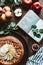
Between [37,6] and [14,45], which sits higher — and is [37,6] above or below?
above

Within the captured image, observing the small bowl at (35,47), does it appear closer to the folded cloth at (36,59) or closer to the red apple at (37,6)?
the folded cloth at (36,59)

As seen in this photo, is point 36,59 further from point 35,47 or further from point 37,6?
point 37,6

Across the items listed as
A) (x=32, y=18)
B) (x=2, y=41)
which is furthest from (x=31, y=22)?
(x=2, y=41)

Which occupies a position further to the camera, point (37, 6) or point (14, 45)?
Answer: point (37, 6)

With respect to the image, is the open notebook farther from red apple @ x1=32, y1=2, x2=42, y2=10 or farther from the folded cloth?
the folded cloth

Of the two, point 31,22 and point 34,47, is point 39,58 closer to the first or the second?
point 34,47

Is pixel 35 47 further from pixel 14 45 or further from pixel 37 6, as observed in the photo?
pixel 37 6

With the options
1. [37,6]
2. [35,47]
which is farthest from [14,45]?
[37,6]

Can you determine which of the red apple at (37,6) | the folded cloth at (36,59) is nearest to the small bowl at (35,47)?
the folded cloth at (36,59)
